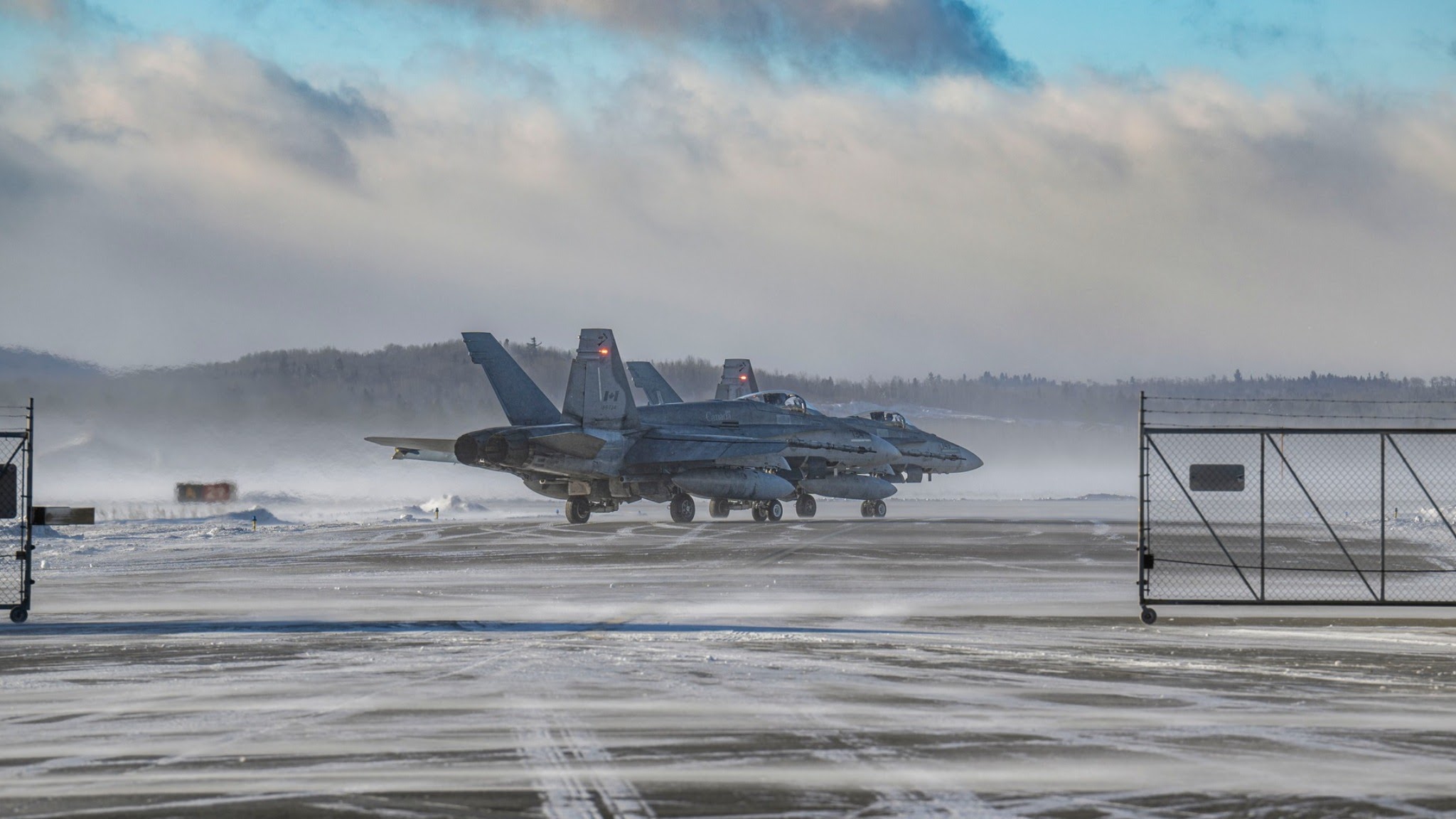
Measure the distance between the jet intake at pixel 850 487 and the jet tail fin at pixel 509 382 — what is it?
36.1ft

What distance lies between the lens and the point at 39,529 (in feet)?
123

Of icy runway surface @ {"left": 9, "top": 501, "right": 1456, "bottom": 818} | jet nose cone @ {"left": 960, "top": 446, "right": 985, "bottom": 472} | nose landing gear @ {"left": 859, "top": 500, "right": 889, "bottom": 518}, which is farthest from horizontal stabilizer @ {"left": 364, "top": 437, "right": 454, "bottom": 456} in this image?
jet nose cone @ {"left": 960, "top": 446, "right": 985, "bottom": 472}

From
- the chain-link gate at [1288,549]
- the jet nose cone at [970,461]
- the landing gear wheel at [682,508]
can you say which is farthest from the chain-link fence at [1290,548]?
the landing gear wheel at [682,508]

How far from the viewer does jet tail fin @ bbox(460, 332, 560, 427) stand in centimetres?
3806

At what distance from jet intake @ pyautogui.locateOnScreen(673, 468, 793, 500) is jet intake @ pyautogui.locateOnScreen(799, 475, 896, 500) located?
464 centimetres

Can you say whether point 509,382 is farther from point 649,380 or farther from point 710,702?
point 710,702

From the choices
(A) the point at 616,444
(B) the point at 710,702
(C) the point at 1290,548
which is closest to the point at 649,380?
(A) the point at 616,444

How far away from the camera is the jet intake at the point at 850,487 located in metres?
46.1

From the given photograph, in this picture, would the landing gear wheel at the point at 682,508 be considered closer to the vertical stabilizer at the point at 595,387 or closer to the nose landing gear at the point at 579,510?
the nose landing gear at the point at 579,510

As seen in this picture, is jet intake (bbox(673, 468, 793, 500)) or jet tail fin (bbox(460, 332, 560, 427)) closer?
jet tail fin (bbox(460, 332, 560, 427))

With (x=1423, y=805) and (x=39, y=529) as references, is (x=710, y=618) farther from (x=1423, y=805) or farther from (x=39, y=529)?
(x=39, y=529)

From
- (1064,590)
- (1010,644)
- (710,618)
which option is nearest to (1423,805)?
(1010,644)

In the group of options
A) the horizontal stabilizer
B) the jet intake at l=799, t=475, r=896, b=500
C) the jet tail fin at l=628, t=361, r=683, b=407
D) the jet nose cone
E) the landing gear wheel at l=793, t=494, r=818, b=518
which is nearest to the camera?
the horizontal stabilizer

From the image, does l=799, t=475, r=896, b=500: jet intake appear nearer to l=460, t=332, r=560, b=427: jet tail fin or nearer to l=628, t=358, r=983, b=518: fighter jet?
l=628, t=358, r=983, b=518: fighter jet
